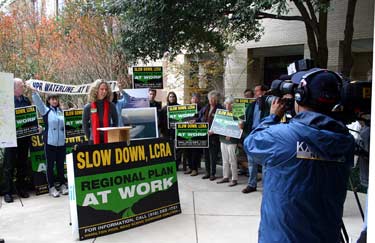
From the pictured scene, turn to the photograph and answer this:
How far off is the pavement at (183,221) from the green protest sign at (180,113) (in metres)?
2.00

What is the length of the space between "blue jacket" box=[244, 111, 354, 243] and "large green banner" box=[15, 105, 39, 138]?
5.24m

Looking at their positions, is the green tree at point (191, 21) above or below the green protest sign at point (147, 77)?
above

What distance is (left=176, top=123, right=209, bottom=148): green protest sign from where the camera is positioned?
8086 mm

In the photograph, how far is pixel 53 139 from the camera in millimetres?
6625

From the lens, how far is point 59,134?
670 centimetres

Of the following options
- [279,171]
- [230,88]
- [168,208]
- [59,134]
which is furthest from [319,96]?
[230,88]

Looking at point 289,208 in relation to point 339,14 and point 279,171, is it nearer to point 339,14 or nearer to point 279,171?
point 279,171

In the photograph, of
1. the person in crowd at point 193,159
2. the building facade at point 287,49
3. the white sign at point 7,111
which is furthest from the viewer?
the building facade at point 287,49

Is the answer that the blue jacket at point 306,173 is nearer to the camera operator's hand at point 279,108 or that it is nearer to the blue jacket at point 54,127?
the camera operator's hand at point 279,108

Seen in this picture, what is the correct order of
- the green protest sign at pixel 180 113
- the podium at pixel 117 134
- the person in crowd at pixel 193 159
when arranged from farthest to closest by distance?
1. the green protest sign at pixel 180 113
2. the person in crowd at pixel 193 159
3. the podium at pixel 117 134

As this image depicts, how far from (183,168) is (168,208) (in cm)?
331

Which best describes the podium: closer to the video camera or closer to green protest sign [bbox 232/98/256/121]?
green protest sign [bbox 232/98/256/121]

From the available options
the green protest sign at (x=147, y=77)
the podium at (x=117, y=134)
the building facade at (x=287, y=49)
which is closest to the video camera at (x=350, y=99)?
the podium at (x=117, y=134)

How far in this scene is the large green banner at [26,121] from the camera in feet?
21.4
